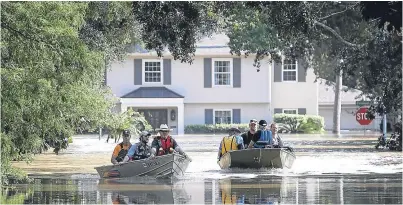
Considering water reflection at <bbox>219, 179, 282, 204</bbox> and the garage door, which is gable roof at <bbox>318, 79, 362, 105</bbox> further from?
water reflection at <bbox>219, 179, 282, 204</bbox>

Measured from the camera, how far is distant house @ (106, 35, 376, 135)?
76.2 m

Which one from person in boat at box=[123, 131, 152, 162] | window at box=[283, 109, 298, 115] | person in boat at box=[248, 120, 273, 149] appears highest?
window at box=[283, 109, 298, 115]

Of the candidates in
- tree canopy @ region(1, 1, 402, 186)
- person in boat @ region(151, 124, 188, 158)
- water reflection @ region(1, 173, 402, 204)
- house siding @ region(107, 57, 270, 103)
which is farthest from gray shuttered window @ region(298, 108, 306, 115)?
person in boat @ region(151, 124, 188, 158)

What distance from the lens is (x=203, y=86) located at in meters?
76.4

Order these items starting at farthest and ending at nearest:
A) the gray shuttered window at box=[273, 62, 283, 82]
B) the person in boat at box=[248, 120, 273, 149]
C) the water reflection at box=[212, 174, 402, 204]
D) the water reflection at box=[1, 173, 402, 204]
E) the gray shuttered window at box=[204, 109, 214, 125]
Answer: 1. the gray shuttered window at box=[273, 62, 283, 82]
2. the gray shuttered window at box=[204, 109, 214, 125]
3. the person in boat at box=[248, 120, 273, 149]
4. the water reflection at box=[1, 173, 402, 204]
5. the water reflection at box=[212, 174, 402, 204]

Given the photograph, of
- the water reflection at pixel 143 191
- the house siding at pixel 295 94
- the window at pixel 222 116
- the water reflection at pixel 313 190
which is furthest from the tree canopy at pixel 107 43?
the window at pixel 222 116

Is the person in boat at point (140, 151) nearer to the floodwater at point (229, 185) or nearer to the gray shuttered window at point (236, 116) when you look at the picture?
the floodwater at point (229, 185)

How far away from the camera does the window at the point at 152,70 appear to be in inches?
3031

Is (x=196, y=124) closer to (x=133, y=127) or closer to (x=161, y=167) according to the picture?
(x=133, y=127)

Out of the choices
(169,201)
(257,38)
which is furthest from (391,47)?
(169,201)

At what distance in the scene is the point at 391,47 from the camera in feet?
144

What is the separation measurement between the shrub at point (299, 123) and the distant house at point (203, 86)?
1033mm

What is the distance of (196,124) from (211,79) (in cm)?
345

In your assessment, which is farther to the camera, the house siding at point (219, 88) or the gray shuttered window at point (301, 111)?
the gray shuttered window at point (301, 111)
